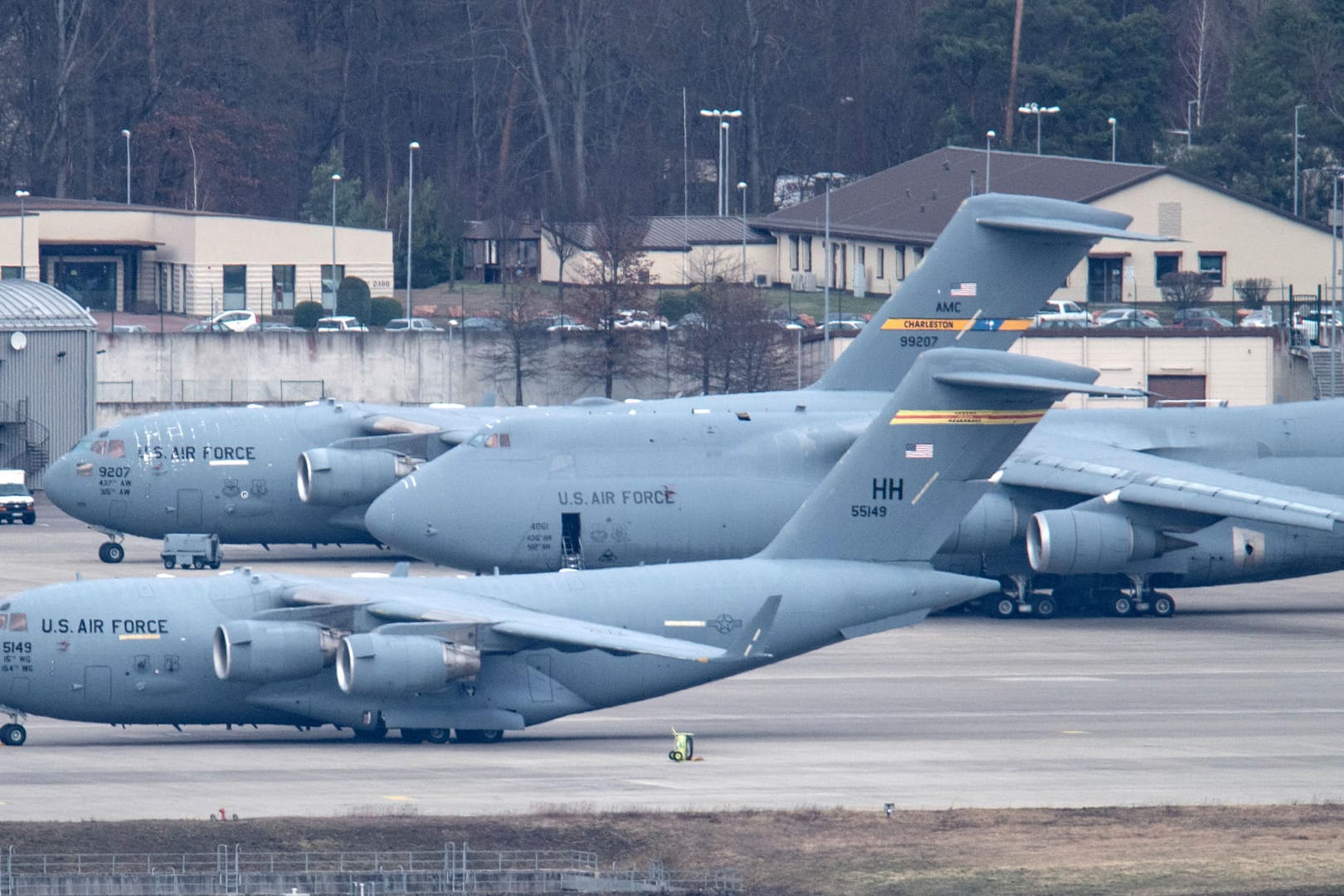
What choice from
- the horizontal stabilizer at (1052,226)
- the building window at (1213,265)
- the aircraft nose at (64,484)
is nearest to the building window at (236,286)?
the building window at (1213,265)

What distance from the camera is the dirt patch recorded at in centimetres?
2234

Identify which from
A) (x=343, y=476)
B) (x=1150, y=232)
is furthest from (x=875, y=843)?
(x=1150, y=232)

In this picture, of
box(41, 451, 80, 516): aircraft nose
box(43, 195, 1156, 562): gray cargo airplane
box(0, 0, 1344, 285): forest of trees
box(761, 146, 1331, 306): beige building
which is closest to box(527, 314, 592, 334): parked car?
box(761, 146, 1331, 306): beige building

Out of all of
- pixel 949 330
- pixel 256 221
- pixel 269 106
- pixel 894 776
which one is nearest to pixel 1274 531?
pixel 949 330

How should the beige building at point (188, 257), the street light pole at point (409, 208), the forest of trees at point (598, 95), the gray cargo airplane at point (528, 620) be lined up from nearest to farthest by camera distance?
1. the gray cargo airplane at point (528, 620)
2. the beige building at point (188, 257)
3. the street light pole at point (409, 208)
4. the forest of trees at point (598, 95)

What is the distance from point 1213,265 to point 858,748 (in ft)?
245

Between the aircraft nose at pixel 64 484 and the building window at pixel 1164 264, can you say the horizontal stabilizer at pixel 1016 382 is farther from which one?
the building window at pixel 1164 264

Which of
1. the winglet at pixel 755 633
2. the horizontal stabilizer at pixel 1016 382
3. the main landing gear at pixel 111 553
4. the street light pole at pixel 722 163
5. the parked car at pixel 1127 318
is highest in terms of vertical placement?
the street light pole at pixel 722 163

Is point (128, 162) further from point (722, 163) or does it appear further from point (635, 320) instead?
point (635, 320)

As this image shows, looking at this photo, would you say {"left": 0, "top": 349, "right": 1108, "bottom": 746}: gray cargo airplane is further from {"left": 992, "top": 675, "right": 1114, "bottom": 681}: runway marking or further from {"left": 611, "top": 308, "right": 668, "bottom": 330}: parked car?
{"left": 611, "top": 308, "right": 668, "bottom": 330}: parked car

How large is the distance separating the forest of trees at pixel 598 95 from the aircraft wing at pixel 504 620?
81.8m

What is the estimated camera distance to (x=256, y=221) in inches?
3738

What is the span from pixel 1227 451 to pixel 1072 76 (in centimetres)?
8134

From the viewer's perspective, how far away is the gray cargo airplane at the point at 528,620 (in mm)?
29078
